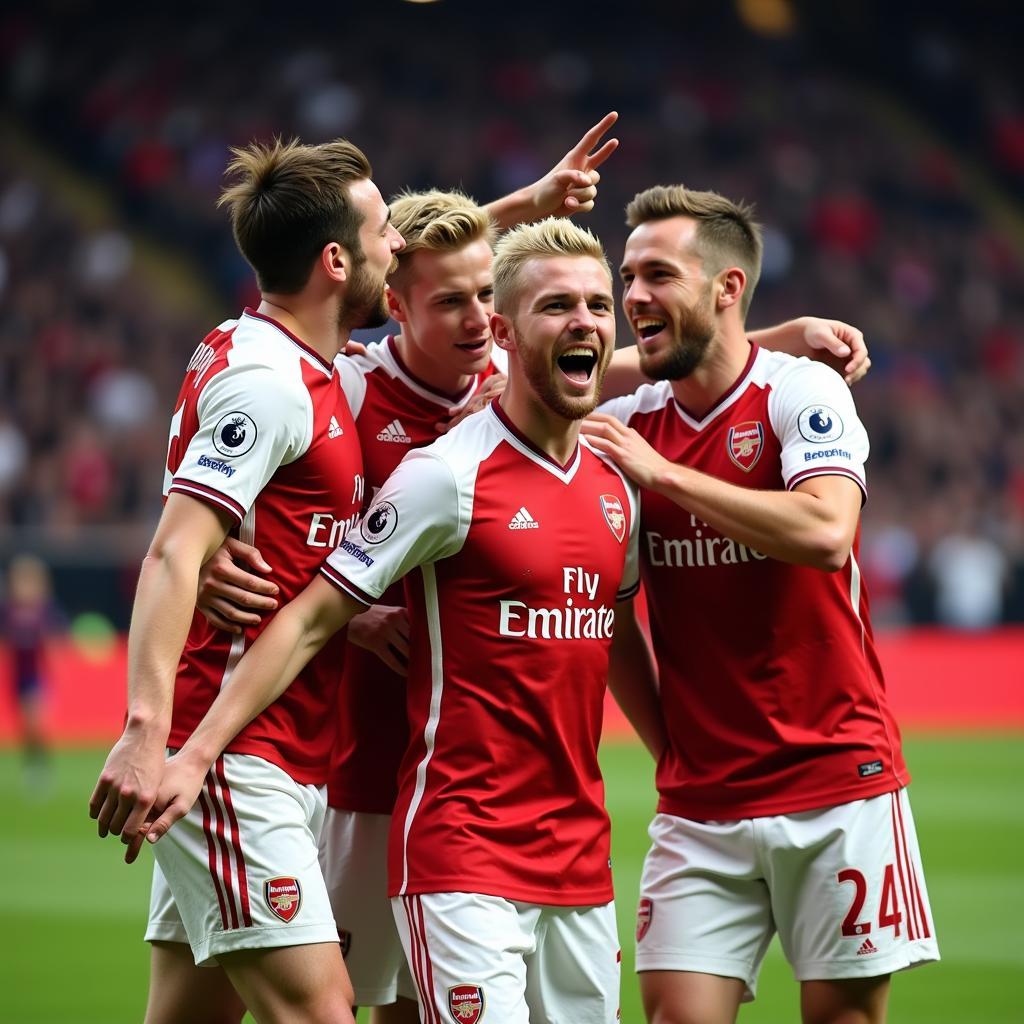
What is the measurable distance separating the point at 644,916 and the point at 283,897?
123 cm

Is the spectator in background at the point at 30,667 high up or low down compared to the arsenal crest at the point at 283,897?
up

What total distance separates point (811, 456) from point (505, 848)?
1373 mm

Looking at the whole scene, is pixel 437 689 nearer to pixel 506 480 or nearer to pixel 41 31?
pixel 506 480

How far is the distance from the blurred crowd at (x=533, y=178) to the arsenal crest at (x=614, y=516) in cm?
1490

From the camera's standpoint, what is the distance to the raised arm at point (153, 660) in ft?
11.7

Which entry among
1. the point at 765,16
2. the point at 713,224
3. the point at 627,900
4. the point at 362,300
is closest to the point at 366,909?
the point at 362,300

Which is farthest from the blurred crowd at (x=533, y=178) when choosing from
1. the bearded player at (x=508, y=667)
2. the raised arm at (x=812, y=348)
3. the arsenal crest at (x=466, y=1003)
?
the arsenal crest at (x=466, y=1003)

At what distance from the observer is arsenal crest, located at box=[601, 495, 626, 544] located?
4.20 meters

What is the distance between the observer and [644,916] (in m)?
4.55

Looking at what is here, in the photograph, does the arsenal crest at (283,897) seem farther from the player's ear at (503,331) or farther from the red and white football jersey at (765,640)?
the player's ear at (503,331)

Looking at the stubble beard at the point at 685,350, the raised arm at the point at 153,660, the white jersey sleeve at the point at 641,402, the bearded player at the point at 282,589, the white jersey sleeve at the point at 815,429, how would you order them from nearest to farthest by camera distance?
the raised arm at the point at 153,660, the bearded player at the point at 282,589, the white jersey sleeve at the point at 815,429, the stubble beard at the point at 685,350, the white jersey sleeve at the point at 641,402

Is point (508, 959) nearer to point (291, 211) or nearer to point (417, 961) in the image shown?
point (417, 961)

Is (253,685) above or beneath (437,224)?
beneath

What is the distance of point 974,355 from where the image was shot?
23.4 m
